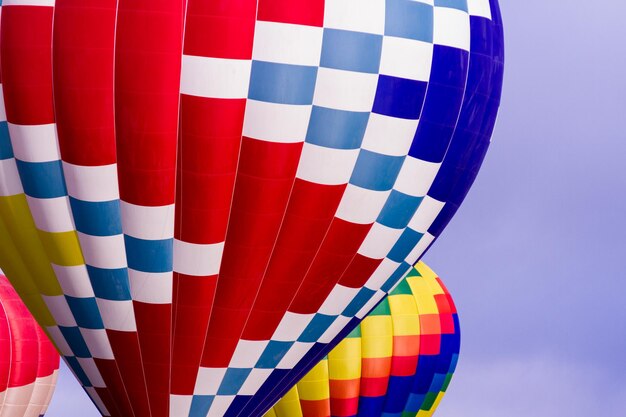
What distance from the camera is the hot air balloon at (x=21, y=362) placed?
19.6 metres

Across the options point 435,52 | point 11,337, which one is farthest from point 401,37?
point 11,337

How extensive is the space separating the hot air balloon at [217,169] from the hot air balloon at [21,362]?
28.3 ft

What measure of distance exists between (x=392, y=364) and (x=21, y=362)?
569cm

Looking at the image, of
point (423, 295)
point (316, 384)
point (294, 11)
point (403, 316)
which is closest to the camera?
point (294, 11)

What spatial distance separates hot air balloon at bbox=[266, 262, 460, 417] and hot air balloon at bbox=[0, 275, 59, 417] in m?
4.48

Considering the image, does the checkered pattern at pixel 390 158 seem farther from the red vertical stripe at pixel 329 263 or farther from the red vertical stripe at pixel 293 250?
the red vertical stripe at pixel 293 250

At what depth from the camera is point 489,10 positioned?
11.8m

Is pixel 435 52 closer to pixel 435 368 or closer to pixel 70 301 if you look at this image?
pixel 70 301

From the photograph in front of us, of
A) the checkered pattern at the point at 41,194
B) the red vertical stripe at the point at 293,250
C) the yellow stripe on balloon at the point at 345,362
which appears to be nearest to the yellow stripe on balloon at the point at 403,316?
the yellow stripe on balloon at the point at 345,362

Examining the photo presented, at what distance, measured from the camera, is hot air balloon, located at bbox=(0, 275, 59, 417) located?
19.6 meters

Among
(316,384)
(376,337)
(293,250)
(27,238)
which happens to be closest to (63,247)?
(27,238)

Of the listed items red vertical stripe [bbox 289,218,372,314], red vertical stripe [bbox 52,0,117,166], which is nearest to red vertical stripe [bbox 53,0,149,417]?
red vertical stripe [bbox 52,0,117,166]

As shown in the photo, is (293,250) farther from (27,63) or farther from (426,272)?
(426,272)

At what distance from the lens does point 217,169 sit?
1020 cm
